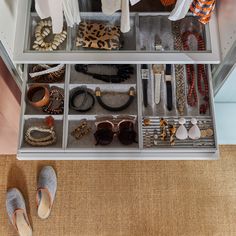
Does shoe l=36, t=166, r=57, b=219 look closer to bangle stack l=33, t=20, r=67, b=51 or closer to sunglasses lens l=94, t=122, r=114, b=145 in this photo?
sunglasses lens l=94, t=122, r=114, b=145

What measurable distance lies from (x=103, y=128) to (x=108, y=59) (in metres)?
0.25

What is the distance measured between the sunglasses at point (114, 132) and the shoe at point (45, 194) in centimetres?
52

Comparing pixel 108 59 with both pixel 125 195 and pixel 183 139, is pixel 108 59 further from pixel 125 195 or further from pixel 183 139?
pixel 125 195

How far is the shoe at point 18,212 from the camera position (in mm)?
1613

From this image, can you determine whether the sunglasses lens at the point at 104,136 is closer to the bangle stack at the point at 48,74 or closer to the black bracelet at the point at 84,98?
the black bracelet at the point at 84,98

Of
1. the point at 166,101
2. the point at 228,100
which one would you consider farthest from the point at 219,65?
the point at 228,100

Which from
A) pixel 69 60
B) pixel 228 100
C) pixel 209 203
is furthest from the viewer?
pixel 209 203

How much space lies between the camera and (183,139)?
50.3 inches

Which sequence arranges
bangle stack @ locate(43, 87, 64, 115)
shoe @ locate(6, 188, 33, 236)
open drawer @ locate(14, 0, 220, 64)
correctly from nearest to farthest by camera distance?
open drawer @ locate(14, 0, 220, 64) < bangle stack @ locate(43, 87, 64, 115) < shoe @ locate(6, 188, 33, 236)

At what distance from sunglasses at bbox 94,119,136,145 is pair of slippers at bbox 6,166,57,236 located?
522mm

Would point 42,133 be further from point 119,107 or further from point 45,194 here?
point 45,194

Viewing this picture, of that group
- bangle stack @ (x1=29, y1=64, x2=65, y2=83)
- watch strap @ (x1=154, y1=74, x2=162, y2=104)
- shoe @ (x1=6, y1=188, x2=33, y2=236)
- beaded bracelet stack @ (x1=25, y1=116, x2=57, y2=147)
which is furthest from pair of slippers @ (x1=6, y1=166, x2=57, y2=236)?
watch strap @ (x1=154, y1=74, x2=162, y2=104)

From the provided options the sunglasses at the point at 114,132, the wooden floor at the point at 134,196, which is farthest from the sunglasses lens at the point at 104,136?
the wooden floor at the point at 134,196

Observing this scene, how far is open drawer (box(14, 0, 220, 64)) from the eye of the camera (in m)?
1.22
